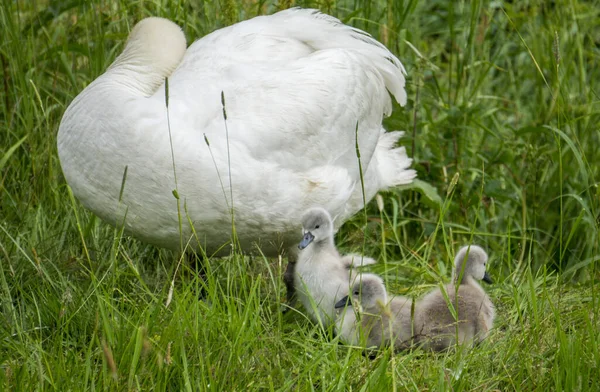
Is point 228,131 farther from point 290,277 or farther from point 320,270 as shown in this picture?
point 290,277

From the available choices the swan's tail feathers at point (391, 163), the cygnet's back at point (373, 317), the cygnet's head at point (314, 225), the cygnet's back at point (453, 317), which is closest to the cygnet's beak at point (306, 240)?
the cygnet's head at point (314, 225)

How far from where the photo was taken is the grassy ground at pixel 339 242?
330 centimetres

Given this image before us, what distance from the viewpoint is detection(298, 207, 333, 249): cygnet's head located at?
3.91 m

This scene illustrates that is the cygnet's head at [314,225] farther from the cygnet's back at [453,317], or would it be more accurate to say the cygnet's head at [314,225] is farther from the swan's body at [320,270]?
the cygnet's back at [453,317]

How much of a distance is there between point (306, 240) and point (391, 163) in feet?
4.50

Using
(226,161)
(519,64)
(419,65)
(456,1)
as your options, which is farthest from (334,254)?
(456,1)

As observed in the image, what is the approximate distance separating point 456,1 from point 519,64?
83 cm

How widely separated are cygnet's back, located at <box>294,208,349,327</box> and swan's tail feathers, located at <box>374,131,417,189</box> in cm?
105

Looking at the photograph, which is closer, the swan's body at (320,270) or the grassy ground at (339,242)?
the grassy ground at (339,242)

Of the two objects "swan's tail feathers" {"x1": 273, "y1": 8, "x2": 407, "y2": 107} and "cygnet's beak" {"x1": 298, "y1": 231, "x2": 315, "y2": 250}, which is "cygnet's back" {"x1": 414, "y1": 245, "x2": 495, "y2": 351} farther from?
"swan's tail feathers" {"x1": 273, "y1": 8, "x2": 407, "y2": 107}

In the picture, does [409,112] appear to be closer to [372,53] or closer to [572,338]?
[372,53]

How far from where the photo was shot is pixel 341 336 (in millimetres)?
3812

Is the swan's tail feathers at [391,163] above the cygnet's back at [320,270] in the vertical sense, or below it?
below

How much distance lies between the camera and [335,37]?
15.1 feet
